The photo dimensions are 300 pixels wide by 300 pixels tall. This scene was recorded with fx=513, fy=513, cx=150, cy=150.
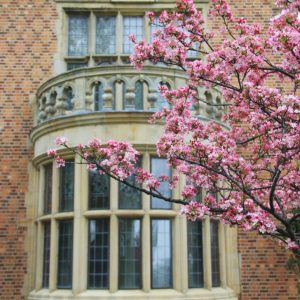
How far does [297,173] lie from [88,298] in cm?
343

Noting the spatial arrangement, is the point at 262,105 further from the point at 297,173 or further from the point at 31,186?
the point at 31,186

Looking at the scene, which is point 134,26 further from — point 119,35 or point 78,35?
point 78,35

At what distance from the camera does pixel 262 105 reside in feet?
16.6

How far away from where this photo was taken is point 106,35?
10195 millimetres

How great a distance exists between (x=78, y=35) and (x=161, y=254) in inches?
192

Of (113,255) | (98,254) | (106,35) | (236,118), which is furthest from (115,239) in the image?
(106,35)

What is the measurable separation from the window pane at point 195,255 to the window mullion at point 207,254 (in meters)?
0.07

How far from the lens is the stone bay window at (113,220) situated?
742 centimetres

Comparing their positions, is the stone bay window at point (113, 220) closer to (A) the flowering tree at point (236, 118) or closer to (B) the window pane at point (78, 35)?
(B) the window pane at point (78, 35)

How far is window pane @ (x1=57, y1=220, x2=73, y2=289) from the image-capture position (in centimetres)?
768

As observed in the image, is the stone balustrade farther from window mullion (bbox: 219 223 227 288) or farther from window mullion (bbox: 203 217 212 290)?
window mullion (bbox: 219 223 227 288)

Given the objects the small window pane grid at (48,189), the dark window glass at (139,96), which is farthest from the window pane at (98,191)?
the dark window glass at (139,96)

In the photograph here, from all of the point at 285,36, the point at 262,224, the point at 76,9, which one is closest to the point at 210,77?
the point at 285,36

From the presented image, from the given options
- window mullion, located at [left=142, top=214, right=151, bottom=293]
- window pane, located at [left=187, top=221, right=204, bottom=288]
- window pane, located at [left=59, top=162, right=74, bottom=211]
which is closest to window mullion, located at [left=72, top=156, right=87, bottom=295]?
window pane, located at [left=59, top=162, right=74, bottom=211]
